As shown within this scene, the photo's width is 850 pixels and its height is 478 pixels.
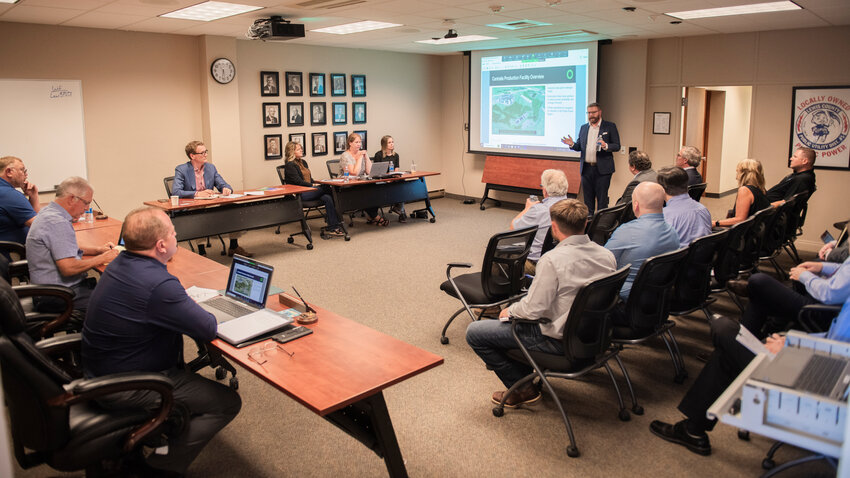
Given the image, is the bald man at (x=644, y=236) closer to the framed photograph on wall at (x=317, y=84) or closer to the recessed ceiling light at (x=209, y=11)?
the recessed ceiling light at (x=209, y=11)

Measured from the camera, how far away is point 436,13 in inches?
255

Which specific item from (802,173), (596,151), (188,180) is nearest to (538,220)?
(802,173)

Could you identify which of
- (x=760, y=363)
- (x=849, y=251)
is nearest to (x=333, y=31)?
(x=849, y=251)

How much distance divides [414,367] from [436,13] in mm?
4877

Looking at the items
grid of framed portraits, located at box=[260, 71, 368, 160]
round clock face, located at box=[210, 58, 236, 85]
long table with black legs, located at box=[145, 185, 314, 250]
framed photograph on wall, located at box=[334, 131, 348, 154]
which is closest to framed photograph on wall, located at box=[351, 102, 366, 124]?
grid of framed portraits, located at box=[260, 71, 368, 160]

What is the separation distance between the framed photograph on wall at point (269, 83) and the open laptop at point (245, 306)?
6109 mm

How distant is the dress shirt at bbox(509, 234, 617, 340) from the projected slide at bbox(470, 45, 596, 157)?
6.61 meters

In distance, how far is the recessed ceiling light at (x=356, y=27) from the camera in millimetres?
7387

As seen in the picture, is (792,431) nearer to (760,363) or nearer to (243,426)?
(760,363)

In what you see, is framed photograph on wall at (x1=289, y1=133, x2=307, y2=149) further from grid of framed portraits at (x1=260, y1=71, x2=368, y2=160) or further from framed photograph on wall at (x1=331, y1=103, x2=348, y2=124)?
framed photograph on wall at (x1=331, y1=103, x2=348, y2=124)

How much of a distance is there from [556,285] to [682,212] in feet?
6.51

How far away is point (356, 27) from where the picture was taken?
766 cm

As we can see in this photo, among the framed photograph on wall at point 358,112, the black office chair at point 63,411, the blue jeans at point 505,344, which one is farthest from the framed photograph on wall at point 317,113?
the black office chair at point 63,411

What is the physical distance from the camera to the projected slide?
30.8 feet
